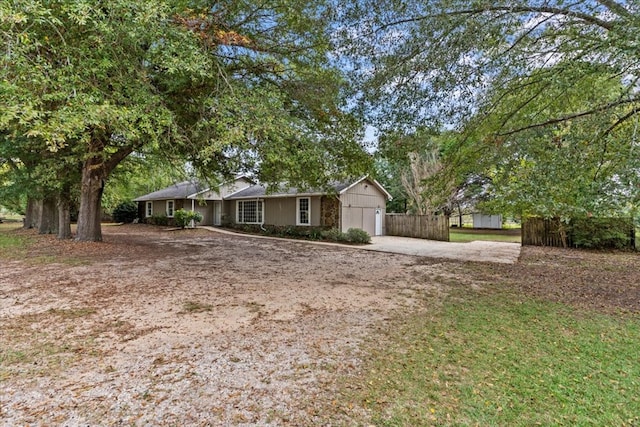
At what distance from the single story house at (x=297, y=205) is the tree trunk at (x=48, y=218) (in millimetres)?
6239

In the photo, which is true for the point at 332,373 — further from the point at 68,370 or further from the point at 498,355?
the point at 68,370

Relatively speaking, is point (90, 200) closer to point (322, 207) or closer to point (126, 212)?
point (322, 207)

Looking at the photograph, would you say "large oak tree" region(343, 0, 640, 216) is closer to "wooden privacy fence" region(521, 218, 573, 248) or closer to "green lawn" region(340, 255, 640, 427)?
"green lawn" region(340, 255, 640, 427)

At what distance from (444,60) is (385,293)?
13.6 ft

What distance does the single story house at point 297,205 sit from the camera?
16734 millimetres

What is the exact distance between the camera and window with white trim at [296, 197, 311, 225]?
17609 millimetres

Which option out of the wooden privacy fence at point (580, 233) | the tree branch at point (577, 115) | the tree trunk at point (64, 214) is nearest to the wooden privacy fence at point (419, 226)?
the wooden privacy fence at point (580, 233)

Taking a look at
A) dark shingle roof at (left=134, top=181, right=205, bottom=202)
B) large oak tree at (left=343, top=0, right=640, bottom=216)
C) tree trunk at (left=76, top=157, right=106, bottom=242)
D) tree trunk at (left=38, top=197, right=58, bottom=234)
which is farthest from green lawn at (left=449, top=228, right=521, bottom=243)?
tree trunk at (left=38, top=197, right=58, bottom=234)

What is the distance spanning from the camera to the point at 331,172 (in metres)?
8.12

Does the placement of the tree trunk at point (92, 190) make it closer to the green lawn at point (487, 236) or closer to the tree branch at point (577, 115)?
the tree branch at point (577, 115)

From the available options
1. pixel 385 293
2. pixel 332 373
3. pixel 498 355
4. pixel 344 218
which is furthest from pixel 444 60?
pixel 344 218

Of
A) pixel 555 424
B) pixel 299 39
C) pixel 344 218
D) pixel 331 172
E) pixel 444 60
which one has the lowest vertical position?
pixel 555 424

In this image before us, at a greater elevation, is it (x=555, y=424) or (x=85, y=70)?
(x=85, y=70)

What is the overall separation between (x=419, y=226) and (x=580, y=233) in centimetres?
709
